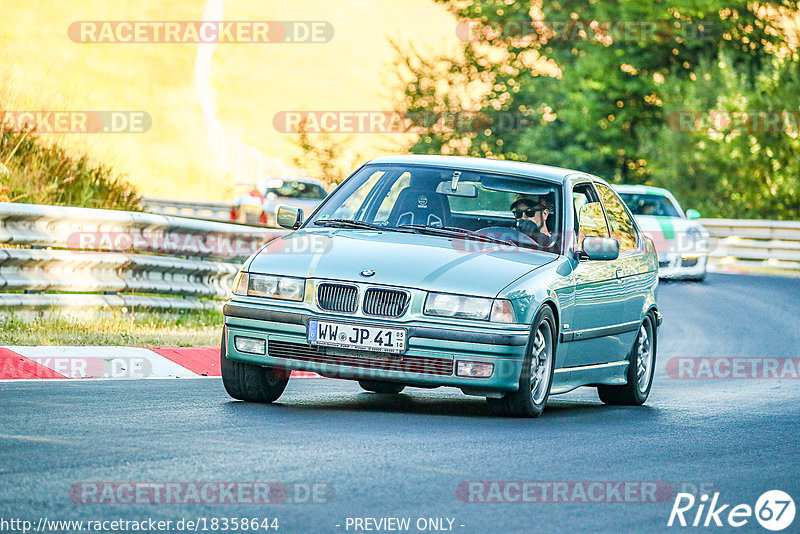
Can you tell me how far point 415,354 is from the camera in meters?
7.93

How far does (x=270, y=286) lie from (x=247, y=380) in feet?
2.03

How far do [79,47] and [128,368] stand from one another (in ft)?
197

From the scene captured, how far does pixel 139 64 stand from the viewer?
67875 millimetres

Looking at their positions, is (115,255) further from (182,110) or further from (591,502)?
(182,110)

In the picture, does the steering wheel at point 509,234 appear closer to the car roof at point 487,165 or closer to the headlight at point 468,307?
the car roof at point 487,165

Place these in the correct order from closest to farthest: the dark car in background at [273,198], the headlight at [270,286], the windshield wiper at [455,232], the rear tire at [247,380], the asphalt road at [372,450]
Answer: the asphalt road at [372,450], the headlight at [270,286], the rear tire at [247,380], the windshield wiper at [455,232], the dark car in background at [273,198]

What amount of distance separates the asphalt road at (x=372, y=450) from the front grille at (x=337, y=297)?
2.01 ft

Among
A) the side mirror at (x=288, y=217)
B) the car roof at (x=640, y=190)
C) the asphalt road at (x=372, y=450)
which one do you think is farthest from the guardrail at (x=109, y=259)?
the car roof at (x=640, y=190)

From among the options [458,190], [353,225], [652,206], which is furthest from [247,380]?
[652,206]

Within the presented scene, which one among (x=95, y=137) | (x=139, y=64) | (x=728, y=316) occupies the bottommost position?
(x=728, y=316)

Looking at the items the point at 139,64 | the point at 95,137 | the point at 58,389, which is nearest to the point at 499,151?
the point at 139,64

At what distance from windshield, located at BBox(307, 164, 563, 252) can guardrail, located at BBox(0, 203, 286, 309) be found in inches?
121

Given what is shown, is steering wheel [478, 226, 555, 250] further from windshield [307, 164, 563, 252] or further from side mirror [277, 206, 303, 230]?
side mirror [277, 206, 303, 230]

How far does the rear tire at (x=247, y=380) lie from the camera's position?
844 cm
